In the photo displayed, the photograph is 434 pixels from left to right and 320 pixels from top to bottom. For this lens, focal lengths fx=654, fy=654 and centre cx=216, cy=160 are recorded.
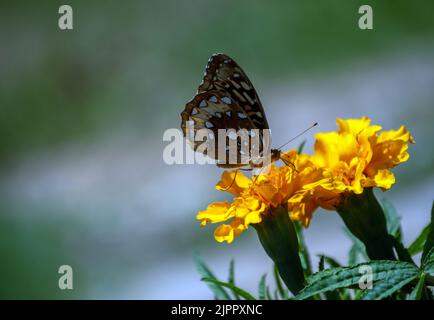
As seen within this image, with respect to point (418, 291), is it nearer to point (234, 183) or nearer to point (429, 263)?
point (429, 263)

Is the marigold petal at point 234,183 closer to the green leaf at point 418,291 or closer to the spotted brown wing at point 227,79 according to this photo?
the spotted brown wing at point 227,79

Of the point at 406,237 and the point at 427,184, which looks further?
the point at 427,184

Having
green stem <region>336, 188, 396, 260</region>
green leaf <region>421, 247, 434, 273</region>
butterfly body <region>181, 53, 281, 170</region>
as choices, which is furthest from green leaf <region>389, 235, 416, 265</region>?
butterfly body <region>181, 53, 281, 170</region>

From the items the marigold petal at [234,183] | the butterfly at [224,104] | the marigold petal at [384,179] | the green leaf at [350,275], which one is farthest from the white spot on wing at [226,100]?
the green leaf at [350,275]

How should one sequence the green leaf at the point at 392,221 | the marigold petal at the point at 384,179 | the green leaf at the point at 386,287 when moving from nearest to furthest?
the green leaf at the point at 386,287, the marigold petal at the point at 384,179, the green leaf at the point at 392,221

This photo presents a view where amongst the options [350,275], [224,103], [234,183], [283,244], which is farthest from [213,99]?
[350,275]
